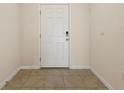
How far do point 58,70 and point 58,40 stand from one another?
0.86 metres

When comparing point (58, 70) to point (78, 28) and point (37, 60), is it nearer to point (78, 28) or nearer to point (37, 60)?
point (37, 60)

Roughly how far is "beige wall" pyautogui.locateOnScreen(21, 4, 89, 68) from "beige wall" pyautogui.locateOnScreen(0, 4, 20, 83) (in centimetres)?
39

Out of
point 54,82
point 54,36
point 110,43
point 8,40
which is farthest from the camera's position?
point 54,36

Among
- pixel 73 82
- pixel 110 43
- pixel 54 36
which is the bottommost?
pixel 73 82

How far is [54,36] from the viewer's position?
554cm

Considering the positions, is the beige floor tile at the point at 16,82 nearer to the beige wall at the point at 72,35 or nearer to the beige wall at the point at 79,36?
the beige wall at the point at 72,35

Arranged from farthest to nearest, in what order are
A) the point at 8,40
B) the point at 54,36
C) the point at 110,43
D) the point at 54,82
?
the point at 54,36, the point at 8,40, the point at 54,82, the point at 110,43

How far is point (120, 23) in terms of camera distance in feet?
9.56

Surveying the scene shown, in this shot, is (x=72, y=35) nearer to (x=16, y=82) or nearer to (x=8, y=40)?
(x=8, y=40)

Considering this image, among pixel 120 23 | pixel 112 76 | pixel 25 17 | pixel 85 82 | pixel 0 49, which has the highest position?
pixel 25 17

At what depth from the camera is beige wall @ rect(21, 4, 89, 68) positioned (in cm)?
548

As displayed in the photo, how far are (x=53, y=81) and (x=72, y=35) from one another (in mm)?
1854

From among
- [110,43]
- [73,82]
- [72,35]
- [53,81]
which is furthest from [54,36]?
[110,43]

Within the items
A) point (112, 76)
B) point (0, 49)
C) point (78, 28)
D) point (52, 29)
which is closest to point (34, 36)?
point (52, 29)
